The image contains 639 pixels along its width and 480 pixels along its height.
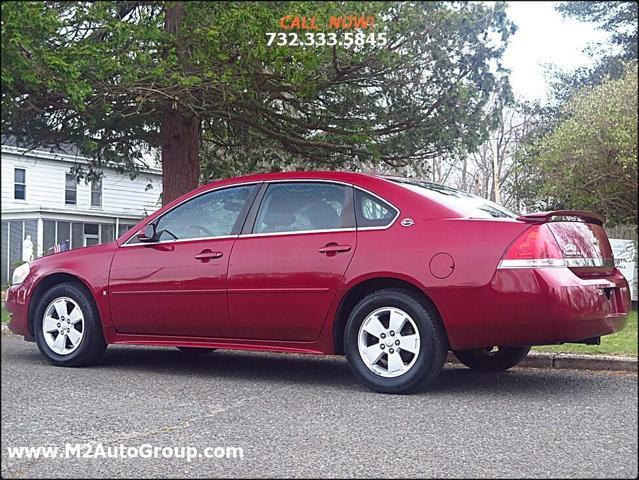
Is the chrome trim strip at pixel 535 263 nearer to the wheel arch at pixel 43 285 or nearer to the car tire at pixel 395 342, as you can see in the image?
the car tire at pixel 395 342

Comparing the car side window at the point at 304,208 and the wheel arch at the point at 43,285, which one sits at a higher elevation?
the car side window at the point at 304,208

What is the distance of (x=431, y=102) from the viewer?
7.55 meters

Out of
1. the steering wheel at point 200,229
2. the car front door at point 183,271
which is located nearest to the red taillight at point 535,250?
the car front door at point 183,271

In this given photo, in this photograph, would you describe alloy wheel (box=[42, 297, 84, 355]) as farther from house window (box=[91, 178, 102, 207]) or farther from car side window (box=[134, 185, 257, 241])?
house window (box=[91, 178, 102, 207])

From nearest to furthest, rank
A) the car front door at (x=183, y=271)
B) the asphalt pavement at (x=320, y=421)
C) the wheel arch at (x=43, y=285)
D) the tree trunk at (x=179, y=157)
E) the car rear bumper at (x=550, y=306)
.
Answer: the asphalt pavement at (x=320, y=421), the car rear bumper at (x=550, y=306), the car front door at (x=183, y=271), the wheel arch at (x=43, y=285), the tree trunk at (x=179, y=157)

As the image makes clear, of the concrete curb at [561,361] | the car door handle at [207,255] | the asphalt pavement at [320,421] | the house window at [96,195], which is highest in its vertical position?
the house window at [96,195]

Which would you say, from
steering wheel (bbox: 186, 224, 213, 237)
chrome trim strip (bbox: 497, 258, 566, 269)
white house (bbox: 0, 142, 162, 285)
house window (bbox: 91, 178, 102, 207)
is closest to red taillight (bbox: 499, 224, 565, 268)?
chrome trim strip (bbox: 497, 258, 566, 269)

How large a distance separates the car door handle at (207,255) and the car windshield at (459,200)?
3.84 ft

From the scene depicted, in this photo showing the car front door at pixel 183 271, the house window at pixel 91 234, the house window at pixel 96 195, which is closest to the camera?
the car front door at pixel 183 271

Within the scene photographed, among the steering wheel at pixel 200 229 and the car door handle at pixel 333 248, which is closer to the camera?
the car door handle at pixel 333 248

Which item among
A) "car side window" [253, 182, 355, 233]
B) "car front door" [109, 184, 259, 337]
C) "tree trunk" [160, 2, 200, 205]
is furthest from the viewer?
"tree trunk" [160, 2, 200, 205]

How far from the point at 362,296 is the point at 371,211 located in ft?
1.66

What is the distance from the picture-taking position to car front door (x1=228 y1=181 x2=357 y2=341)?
4.79 metres

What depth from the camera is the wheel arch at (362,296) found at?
450 centimetres
